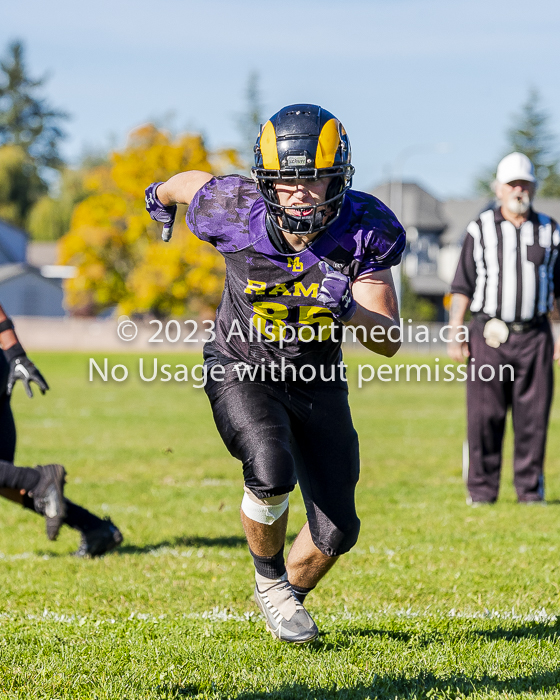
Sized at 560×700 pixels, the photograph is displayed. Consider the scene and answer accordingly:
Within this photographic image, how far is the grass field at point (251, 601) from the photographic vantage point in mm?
2930

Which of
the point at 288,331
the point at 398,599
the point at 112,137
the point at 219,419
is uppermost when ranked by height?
the point at 112,137

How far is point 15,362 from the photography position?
4.47 metres

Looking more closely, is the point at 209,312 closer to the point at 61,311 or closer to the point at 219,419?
the point at 61,311

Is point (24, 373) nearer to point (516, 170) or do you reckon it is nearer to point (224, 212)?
point (224, 212)

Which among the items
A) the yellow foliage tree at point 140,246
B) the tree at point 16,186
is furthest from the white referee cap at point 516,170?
the tree at point 16,186

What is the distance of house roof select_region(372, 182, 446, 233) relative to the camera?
52906mm

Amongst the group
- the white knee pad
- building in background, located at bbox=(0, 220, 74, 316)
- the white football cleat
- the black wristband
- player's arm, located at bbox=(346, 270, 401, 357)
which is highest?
player's arm, located at bbox=(346, 270, 401, 357)

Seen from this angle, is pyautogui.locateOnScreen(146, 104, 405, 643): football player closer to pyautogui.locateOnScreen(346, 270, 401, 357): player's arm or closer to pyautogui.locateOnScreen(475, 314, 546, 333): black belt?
pyautogui.locateOnScreen(346, 270, 401, 357): player's arm

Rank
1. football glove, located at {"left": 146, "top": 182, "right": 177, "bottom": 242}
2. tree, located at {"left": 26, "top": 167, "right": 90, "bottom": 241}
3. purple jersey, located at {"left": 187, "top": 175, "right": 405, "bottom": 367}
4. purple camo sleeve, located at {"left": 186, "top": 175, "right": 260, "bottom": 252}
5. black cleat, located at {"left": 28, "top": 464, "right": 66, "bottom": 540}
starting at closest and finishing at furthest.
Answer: purple jersey, located at {"left": 187, "top": 175, "right": 405, "bottom": 367}, purple camo sleeve, located at {"left": 186, "top": 175, "right": 260, "bottom": 252}, football glove, located at {"left": 146, "top": 182, "right": 177, "bottom": 242}, black cleat, located at {"left": 28, "top": 464, "right": 66, "bottom": 540}, tree, located at {"left": 26, "top": 167, "right": 90, "bottom": 241}

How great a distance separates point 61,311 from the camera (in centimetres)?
5325

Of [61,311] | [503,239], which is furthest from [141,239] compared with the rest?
[503,239]

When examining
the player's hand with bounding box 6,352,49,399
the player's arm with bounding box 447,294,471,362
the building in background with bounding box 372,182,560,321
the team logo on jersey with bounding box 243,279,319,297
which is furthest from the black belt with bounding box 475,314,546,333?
the building in background with bounding box 372,182,560,321

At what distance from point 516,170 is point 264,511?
3707mm

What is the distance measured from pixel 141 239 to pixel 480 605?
33.3 m
